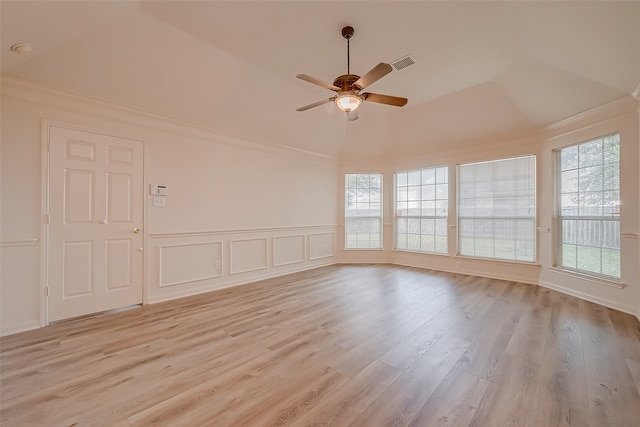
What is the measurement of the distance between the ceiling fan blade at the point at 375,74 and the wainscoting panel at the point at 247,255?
339 centimetres

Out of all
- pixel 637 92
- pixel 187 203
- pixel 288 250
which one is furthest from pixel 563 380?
pixel 187 203

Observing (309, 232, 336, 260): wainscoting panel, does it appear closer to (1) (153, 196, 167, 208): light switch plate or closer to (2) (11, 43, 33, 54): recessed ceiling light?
(1) (153, 196, 167, 208): light switch plate

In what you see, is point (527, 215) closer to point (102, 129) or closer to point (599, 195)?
point (599, 195)

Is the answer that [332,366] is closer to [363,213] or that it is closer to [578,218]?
[578,218]

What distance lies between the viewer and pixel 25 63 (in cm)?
276

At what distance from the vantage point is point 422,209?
6176mm

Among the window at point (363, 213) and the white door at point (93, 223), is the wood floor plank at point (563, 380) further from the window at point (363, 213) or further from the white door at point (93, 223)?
the white door at point (93, 223)

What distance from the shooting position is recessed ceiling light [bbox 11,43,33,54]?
2458mm

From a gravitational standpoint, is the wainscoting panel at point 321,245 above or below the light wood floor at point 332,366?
above

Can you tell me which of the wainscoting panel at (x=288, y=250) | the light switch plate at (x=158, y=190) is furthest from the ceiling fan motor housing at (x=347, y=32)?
the wainscoting panel at (x=288, y=250)

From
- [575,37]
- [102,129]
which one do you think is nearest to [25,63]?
[102,129]

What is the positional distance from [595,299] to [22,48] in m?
7.21

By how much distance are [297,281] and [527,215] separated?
Answer: 4.28 m

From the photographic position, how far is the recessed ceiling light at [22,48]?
2.46 m
